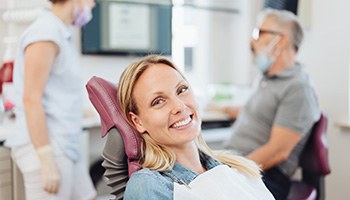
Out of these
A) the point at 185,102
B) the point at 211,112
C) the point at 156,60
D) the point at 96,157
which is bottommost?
the point at 96,157

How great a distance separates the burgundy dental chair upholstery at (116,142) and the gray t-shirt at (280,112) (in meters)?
0.92

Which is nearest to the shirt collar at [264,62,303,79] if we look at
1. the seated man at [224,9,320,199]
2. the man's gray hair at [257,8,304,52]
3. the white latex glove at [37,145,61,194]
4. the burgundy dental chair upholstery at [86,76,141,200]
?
the seated man at [224,9,320,199]

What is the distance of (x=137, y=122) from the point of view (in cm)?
122

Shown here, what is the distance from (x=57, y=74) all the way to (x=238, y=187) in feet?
2.37

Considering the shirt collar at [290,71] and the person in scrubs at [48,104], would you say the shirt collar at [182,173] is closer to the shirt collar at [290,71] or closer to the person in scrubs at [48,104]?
the person in scrubs at [48,104]

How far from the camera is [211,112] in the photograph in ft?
9.21

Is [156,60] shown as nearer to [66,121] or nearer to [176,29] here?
[66,121]

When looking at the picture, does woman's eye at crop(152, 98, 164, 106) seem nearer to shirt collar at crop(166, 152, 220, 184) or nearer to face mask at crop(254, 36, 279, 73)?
shirt collar at crop(166, 152, 220, 184)

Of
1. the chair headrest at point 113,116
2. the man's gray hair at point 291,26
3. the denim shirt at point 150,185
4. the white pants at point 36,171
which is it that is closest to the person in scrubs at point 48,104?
the white pants at point 36,171

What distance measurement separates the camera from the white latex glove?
1400 mm

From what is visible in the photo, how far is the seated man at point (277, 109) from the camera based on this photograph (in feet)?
6.20

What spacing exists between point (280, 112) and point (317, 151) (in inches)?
10.0

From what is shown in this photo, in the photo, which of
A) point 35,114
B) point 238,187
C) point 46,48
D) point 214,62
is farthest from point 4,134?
point 214,62

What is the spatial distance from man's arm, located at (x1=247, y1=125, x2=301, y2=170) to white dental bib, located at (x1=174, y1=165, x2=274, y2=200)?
2.01 feet
